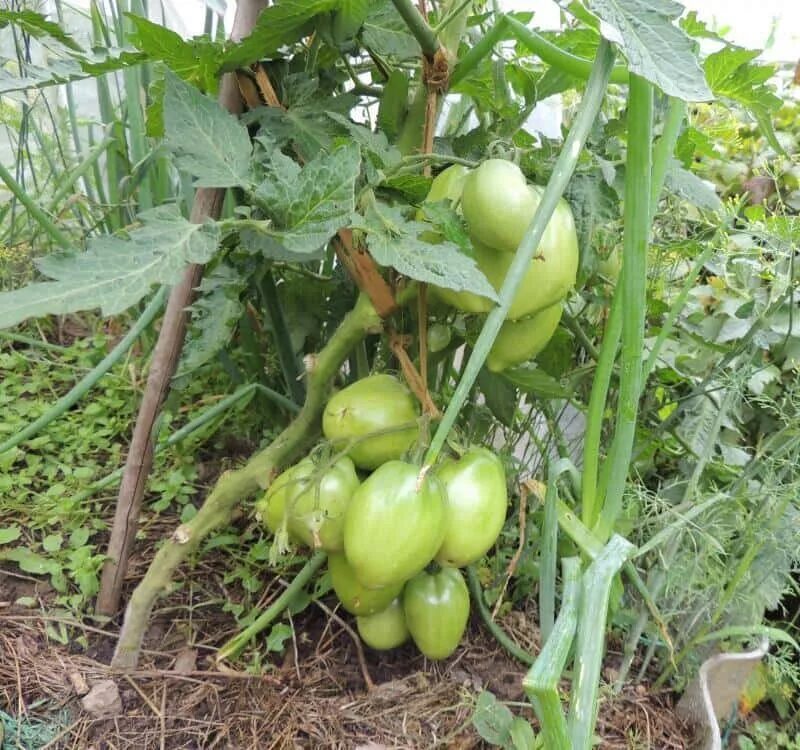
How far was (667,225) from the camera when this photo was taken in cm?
86

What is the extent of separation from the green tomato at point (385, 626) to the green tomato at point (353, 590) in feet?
0.22

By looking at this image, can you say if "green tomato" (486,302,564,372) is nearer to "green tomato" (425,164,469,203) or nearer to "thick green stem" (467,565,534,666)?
"green tomato" (425,164,469,203)

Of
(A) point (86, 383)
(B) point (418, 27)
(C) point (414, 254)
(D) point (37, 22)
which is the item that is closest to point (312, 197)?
(C) point (414, 254)

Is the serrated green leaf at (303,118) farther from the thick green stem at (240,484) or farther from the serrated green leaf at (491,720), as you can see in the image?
the serrated green leaf at (491,720)

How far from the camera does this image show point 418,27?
1.71 feet

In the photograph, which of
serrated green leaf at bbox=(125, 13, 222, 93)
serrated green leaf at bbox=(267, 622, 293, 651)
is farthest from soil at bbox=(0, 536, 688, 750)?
serrated green leaf at bbox=(125, 13, 222, 93)

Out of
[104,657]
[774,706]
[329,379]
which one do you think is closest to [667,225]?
[329,379]

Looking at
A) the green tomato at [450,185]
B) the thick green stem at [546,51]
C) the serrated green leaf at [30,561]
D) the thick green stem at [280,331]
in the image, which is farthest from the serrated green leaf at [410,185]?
the serrated green leaf at [30,561]

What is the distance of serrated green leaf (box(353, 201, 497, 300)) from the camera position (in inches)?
16.2

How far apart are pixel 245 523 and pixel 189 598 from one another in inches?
5.9

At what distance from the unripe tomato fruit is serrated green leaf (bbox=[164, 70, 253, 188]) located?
172mm

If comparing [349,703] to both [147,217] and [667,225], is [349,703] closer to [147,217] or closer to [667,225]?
[147,217]

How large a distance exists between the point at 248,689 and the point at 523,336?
488 millimetres

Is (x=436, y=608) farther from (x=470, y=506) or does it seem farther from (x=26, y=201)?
(x=26, y=201)
